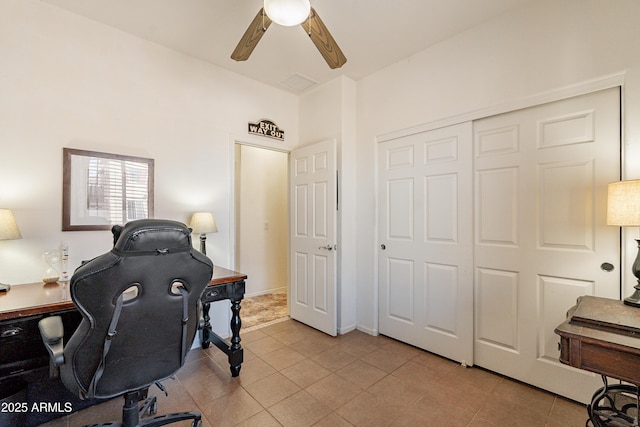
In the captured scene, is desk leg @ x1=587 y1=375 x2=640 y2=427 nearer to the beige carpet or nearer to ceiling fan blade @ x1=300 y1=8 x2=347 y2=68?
ceiling fan blade @ x1=300 y1=8 x2=347 y2=68

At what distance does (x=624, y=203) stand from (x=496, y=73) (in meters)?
1.32

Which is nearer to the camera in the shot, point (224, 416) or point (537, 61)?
point (224, 416)

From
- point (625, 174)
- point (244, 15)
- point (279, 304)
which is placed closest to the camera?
point (625, 174)

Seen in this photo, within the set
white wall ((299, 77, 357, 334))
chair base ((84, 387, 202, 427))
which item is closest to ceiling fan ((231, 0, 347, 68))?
white wall ((299, 77, 357, 334))

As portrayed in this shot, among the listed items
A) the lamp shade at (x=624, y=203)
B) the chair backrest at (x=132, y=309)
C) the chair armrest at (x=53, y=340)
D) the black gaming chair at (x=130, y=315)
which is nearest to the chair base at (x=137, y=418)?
the black gaming chair at (x=130, y=315)

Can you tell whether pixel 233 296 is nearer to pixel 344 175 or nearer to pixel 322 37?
pixel 344 175

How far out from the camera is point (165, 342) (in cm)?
142

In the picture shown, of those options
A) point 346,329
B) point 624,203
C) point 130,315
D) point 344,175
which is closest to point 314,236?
point 344,175

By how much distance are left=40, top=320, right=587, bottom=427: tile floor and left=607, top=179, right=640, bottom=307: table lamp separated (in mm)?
991

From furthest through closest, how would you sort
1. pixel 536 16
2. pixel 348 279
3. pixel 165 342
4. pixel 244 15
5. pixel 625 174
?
pixel 348 279
pixel 244 15
pixel 536 16
pixel 625 174
pixel 165 342

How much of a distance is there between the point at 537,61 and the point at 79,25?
3446mm

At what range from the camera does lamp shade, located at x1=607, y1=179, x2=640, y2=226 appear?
56.5 inches

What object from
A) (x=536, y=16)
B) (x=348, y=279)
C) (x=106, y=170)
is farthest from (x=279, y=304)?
(x=536, y=16)

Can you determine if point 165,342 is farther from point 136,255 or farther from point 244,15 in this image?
point 244,15
